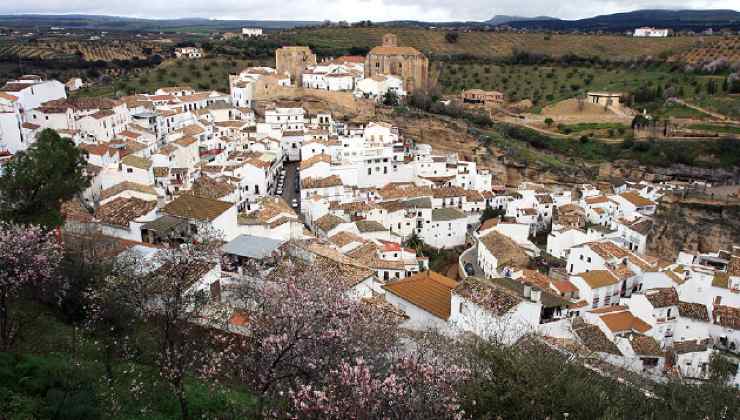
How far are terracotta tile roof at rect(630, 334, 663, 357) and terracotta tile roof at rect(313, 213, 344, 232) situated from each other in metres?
15.2

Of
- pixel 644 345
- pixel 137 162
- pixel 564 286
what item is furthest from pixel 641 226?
pixel 137 162

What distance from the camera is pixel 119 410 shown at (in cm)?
977

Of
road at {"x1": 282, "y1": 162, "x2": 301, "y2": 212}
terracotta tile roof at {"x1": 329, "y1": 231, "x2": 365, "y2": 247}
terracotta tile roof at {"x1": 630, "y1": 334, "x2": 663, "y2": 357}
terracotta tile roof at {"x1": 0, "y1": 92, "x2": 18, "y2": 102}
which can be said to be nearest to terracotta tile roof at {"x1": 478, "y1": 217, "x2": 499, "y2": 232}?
terracotta tile roof at {"x1": 329, "y1": 231, "x2": 365, "y2": 247}

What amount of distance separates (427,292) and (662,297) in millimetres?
9816

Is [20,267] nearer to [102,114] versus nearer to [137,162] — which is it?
[137,162]

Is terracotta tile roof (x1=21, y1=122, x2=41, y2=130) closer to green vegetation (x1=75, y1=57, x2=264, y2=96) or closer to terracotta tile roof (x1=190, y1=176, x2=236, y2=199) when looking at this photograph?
terracotta tile roof (x1=190, y1=176, x2=236, y2=199)

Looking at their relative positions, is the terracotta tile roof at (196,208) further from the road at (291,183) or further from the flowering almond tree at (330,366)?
the flowering almond tree at (330,366)

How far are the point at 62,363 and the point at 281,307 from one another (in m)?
4.25

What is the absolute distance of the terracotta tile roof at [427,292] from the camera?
20275 mm

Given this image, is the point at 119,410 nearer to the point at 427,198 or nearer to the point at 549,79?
the point at 427,198

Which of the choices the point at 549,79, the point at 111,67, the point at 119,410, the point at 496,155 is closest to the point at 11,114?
the point at 119,410

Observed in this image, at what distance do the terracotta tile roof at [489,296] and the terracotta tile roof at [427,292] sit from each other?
51.5 inches

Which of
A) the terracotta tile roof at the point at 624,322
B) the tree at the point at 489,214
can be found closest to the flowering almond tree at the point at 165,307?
the terracotta tile roof at the point at 624,322

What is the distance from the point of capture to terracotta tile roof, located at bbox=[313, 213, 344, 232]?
96.0 ft
